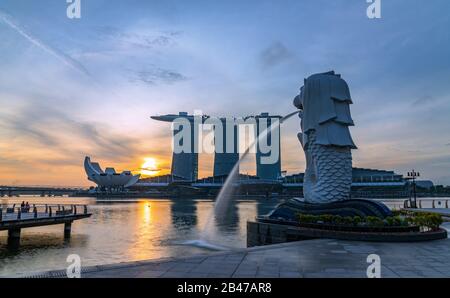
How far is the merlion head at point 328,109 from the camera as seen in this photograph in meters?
24.1

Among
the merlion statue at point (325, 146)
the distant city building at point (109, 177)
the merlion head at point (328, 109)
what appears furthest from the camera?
the distant city building at point (109, 177)

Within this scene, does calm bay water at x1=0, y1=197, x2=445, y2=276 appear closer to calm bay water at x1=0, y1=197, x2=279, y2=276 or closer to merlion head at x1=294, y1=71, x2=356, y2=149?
calm bay water at x1=0, y1=197, x2=279, y2=276

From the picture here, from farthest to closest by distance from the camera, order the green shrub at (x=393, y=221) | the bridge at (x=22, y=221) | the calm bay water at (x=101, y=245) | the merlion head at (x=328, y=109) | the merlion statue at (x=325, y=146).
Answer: the bridge at (x=22, y=221), the merlion head at (x=328, y=109), the merlion statue at (x=325, y=146), the calm bay water at (x=101, y=245), the green shrub at (x=393, y=221)

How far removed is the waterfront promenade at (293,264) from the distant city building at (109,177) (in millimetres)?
176715

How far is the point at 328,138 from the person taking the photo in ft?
78.4

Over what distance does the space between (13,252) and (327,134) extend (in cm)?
2204

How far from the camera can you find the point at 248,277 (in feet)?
29.9

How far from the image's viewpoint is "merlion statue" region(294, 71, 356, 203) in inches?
934

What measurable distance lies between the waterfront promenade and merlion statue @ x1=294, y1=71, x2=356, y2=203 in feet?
31.5

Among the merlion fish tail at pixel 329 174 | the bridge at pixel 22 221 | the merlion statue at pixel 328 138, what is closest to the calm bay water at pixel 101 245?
the bridge at pixel 22 221

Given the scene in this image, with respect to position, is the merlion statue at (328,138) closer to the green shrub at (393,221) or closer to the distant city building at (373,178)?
the green shrub at (393,221)

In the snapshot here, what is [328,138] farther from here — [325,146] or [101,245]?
[101,245]

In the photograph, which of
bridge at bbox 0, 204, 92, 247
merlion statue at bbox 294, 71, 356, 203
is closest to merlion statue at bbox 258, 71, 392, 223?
merlion statue at bbox 294, 71, 356, 203

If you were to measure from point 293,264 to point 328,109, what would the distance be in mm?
15436
